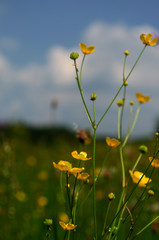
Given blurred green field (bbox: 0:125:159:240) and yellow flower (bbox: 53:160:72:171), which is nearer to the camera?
yellow flower (bbox: 53:160:72:171)

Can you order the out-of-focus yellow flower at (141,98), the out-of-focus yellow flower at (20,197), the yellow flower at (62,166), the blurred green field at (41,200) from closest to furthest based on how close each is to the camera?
the yellow flower at (62,166) < the out-of-focus yellow flower at (141,98) < the blurred green field at (41,200) < the out-of-focus yellow flower at (20,197)

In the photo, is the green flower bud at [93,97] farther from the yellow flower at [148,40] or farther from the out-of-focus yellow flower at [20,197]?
the out-of-focus yellow flower at [20,197]

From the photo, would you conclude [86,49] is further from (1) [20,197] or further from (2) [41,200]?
(1) [20,197]

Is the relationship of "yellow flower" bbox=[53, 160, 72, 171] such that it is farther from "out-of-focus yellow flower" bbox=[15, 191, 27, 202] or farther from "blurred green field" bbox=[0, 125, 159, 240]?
"out-of-focus yellow flower" bbox=[15, 191, 27, 202]

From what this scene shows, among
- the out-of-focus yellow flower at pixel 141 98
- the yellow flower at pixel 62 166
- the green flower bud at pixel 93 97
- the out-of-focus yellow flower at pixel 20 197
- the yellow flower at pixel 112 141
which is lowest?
the out-of-focus yellow flower at pixel 20 197

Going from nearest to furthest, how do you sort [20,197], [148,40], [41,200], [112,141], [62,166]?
[62,166] → [112,141] → [148,40] → [41,200] → [20,197]

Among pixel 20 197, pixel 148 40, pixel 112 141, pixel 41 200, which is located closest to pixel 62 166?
pixel 112 141

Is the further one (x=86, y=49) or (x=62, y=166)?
(x=86, y=49)

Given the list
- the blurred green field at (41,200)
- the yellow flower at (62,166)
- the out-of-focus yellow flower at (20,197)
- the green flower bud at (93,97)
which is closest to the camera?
the yellow flower at (62,166)

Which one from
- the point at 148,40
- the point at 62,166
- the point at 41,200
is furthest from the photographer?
the point at 41,200

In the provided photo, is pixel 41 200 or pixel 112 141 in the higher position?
pixel 112 141

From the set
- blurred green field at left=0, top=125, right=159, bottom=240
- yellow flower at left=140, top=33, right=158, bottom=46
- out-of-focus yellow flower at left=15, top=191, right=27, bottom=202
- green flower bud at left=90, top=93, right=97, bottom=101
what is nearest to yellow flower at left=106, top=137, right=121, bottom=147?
green flower bud at left=90, top=93, right=97, bottom=101

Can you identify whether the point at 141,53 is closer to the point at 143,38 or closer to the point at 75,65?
the point at 143,38

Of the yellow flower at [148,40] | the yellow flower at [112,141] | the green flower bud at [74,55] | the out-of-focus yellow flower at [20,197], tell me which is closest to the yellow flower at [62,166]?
the yellow flower at [112,141]
